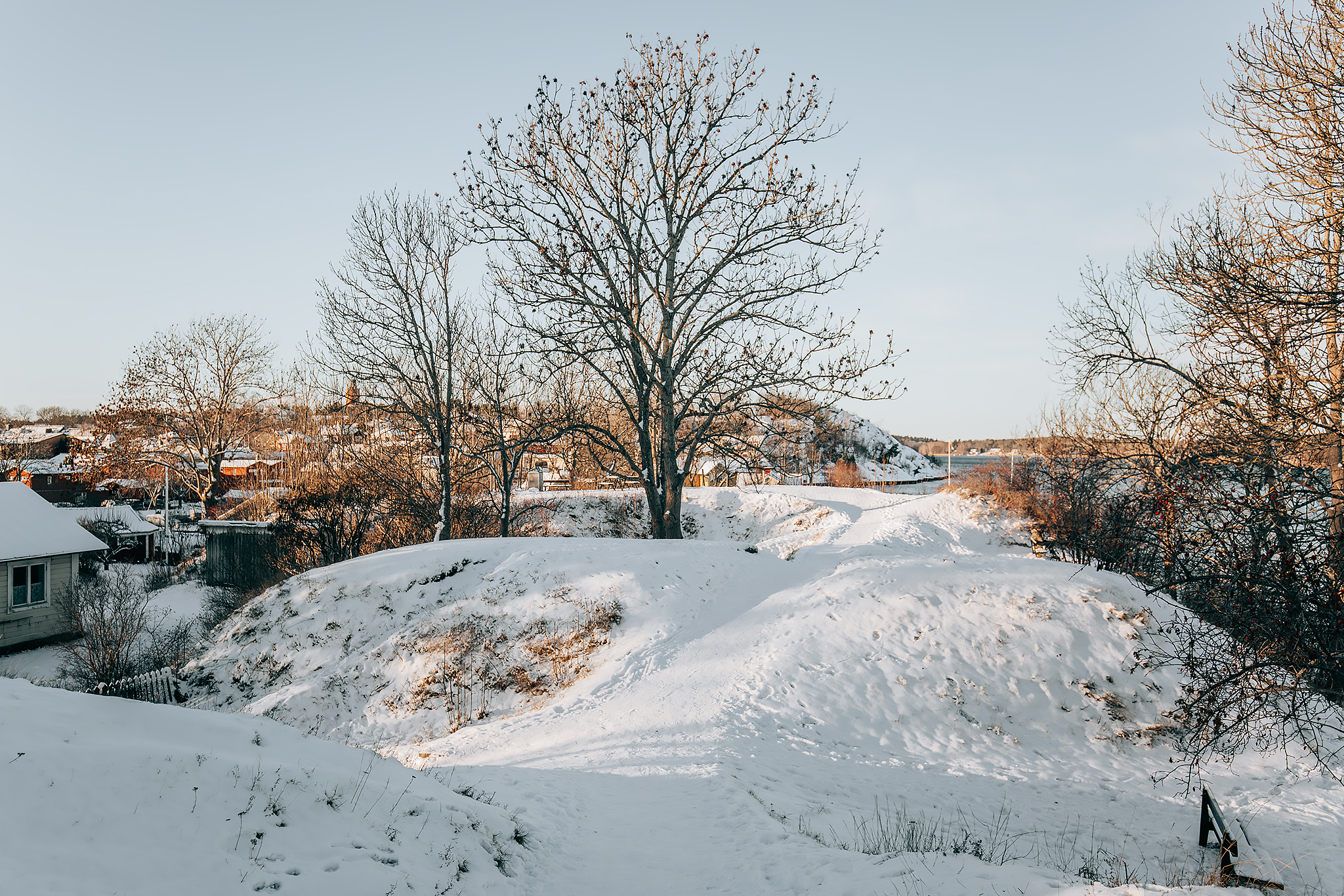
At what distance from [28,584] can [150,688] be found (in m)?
16.0

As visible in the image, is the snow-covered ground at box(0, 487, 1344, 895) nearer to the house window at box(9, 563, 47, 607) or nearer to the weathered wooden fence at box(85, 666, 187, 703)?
the weathered wooden fence at box(85, 666, 187, 703)

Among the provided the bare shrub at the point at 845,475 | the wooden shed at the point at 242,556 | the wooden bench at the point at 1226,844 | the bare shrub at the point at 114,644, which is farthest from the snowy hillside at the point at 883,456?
the wooden bench at the point at 1226,844

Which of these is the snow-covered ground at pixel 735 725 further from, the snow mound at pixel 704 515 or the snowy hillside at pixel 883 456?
the snowy hillside at pixel 883 456

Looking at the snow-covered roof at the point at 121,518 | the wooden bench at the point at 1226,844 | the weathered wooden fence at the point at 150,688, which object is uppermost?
the snow-covered roof at the point at 121,518

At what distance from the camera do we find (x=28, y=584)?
910 inches

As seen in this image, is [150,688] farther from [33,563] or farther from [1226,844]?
[1226,844]

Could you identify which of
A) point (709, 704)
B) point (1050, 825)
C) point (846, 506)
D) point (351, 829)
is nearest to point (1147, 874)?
point (1050, 825)

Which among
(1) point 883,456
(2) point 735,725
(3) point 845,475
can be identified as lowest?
(2) point 735,725

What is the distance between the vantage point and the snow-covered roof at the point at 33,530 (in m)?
22.7

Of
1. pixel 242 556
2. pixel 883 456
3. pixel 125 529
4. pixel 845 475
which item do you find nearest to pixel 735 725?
pixel 242 556

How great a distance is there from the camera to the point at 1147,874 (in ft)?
18.9

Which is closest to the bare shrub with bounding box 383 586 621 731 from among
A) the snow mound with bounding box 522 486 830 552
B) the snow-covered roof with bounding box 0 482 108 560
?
the snow mound with bounding box 522 486 830 552

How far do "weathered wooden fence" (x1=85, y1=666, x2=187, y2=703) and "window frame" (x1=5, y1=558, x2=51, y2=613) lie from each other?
13704mm

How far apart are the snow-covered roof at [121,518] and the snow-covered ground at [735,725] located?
2663cm
